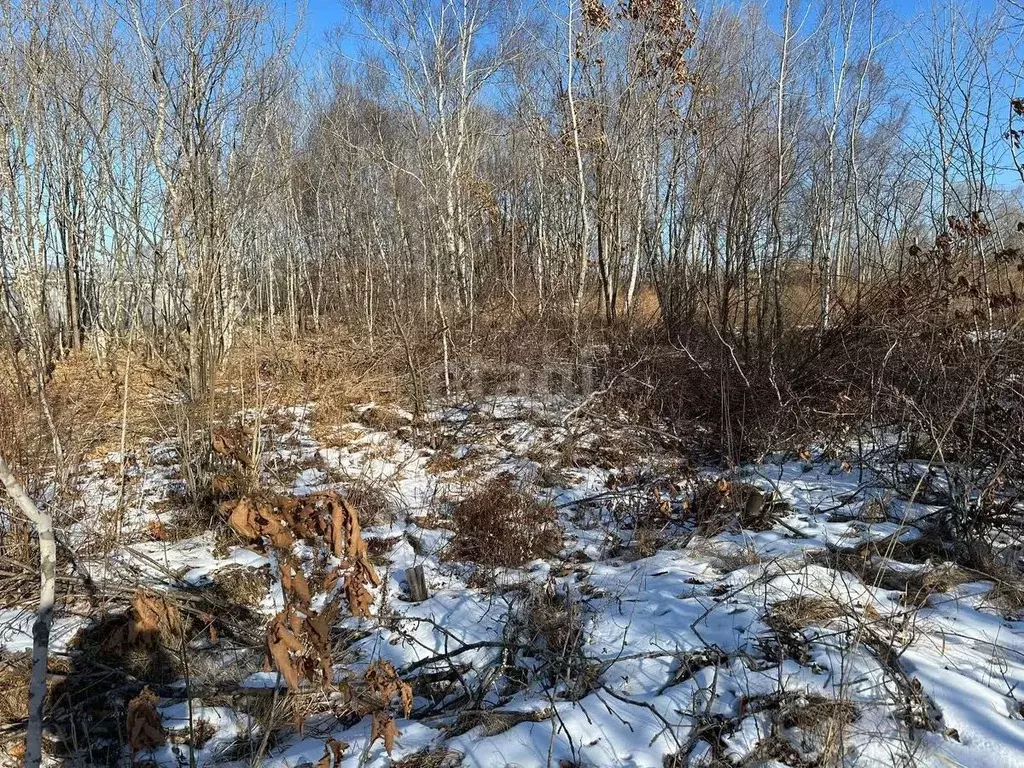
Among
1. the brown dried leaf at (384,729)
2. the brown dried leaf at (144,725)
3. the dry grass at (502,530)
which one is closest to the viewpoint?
the brown dried leaf at (384,729)

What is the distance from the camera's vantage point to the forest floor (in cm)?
218

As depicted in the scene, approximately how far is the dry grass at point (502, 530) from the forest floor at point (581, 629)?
2 cm

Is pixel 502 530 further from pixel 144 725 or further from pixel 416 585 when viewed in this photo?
pixel 144 725

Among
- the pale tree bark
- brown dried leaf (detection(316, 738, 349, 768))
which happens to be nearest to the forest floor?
brown dried leaf (detection(316, 738, 349, 768))

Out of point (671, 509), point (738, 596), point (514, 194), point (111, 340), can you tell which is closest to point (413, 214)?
point (514, 194)

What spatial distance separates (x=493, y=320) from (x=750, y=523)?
5.47 metres

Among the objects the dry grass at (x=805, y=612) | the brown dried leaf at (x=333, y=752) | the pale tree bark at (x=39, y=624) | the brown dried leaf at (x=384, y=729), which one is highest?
the pale tree bark at (x=39, y=624)

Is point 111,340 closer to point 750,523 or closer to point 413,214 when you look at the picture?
point 413,214

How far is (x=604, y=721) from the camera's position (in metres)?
2.31

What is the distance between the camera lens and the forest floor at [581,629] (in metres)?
2.18

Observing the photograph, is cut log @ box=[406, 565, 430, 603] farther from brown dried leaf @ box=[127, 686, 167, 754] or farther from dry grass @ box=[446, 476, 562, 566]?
brown dried leaf @ box=[127, 686, 167, 754]

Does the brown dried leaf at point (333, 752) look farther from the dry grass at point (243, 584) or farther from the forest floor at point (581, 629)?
the dry grass at point (243, 584)

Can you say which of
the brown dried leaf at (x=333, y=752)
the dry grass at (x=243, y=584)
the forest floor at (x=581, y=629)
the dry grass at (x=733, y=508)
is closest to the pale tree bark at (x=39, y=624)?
the forest floor at (x=581, y=629)

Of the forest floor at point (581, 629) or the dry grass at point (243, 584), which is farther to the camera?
the dry grass at point (243, 584)
